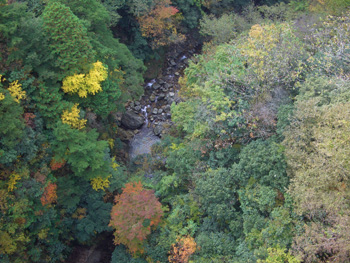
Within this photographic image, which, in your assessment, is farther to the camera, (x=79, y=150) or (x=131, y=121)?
(x=131, y=121)

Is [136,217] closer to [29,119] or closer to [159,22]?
[29,119]

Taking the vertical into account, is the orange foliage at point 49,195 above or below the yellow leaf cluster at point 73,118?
below

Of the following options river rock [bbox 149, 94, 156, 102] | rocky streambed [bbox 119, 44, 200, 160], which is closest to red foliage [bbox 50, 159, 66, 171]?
rocky streambed [bbox 119, 44, 200, 160]

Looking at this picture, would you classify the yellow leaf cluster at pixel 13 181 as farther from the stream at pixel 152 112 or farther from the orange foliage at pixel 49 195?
the stream at pixel 152 112

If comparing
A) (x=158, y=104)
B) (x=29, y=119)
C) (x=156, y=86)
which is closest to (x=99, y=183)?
(x=29, y=119)

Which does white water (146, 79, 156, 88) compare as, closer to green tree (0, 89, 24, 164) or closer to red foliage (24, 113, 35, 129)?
red foliage (24, 113, 35, 129)

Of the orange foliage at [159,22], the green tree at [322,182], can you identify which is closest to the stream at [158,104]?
the orange foliage at [159,22]
